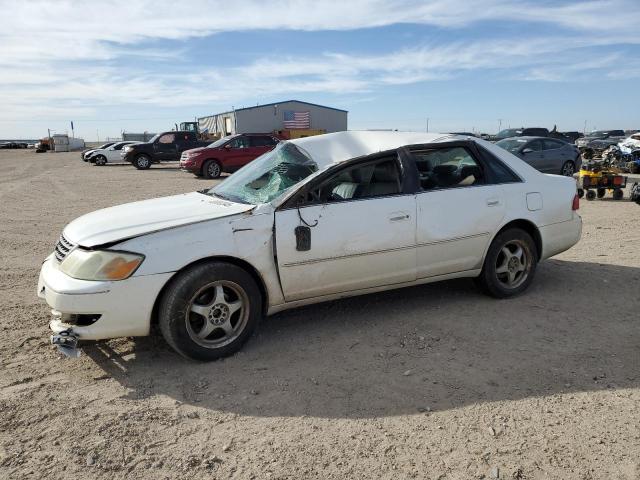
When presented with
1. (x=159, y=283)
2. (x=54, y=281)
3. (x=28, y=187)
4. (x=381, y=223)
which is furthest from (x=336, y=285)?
(x=28, y=187)

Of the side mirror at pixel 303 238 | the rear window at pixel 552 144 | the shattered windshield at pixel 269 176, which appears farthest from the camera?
the rear window at pixel 552 144

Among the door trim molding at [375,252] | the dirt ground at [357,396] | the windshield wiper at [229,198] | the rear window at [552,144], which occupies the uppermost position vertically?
the rear window at [552,144]

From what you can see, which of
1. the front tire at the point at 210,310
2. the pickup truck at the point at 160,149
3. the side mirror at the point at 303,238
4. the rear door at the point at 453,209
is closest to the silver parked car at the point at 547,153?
the rear door at the point at 453,209

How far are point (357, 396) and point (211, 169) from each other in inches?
682

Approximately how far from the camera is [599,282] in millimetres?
5430

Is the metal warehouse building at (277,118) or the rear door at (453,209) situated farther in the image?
the metal warehouse building at (277,118)

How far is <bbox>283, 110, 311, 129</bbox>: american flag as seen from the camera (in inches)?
1853

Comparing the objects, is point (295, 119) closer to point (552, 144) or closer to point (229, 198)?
point (552, 144)

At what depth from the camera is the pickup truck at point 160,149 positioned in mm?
25922

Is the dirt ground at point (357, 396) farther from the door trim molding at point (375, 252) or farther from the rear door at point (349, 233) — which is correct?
the door trim molding at point (375, 252)

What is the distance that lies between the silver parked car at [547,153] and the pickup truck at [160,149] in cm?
1584

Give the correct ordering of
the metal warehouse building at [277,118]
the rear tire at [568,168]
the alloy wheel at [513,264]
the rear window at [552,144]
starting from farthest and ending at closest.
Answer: the metal warehouse building at [277,118] → the rear tire at [568,168] → the rear window at [552,144] → the alloy wheel at [513,264]

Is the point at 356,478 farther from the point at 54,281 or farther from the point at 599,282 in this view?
the point at 599,282

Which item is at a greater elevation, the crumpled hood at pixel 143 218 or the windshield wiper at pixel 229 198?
the windshield wiper at pixel 229 198
